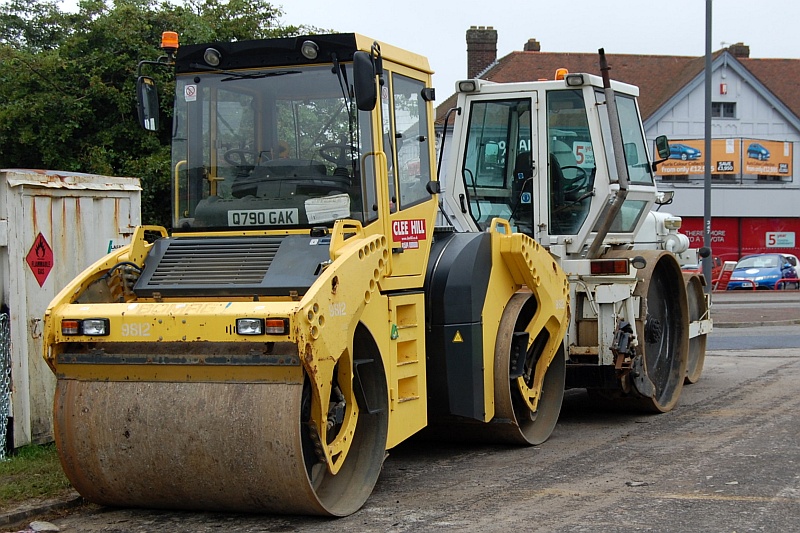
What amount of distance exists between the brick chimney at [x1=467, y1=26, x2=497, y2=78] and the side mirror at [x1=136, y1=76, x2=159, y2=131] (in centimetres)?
3385

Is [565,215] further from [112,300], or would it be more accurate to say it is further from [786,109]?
[786,109]

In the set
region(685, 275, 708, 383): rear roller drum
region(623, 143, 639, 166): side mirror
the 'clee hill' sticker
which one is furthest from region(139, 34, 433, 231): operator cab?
region(685, 275, 708, 383): rear roller drum

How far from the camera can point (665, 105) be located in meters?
38.7

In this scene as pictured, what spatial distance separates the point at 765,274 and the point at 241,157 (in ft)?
93.3

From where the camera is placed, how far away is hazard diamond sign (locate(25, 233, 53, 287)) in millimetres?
8453

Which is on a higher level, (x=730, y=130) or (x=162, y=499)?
(x=730, y=130)

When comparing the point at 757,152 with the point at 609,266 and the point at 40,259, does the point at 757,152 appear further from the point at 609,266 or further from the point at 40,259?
the point at 40,259

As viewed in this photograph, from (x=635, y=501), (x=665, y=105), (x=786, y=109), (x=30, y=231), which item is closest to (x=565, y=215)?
(x=635, y=501)

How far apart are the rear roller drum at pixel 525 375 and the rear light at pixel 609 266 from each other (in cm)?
93

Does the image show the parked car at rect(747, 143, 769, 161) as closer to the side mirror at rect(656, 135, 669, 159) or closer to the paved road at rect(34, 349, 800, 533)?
the side mirror at rect(656, 135, 669, 159)

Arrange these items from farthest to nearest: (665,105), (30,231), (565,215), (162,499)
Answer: (665,105) → (565,215) → (30,231) → (162,499)

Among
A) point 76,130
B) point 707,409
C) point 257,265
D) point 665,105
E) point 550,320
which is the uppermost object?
point 665,105

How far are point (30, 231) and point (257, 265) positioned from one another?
2.75m

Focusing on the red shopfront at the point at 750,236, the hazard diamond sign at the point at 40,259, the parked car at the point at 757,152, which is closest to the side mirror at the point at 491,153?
the hazard diamond sign at the point at 40,259
